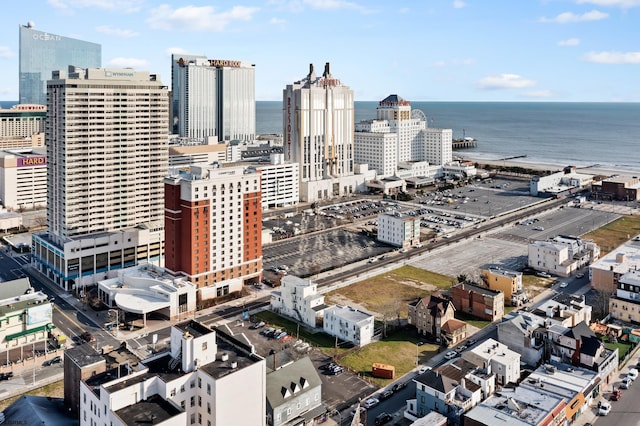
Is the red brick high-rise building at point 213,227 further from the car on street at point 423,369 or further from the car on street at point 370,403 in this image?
the car on street at point 370,403

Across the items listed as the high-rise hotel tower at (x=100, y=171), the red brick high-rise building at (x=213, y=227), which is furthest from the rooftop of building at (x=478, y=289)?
the high-rise hotel tower at (x=100, y=171)

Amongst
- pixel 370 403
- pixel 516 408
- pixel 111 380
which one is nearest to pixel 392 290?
pixel 370 403

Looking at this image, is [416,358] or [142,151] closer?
[416,358]

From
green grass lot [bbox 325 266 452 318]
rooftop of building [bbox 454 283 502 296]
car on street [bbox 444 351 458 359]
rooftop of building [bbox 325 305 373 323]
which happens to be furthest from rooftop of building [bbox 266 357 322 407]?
rooftop of building [bbox 454 283 502 296]

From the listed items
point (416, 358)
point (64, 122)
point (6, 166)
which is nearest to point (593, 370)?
point (416, 358)

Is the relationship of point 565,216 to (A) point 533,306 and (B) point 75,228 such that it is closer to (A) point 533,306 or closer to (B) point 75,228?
(A) point 533,306

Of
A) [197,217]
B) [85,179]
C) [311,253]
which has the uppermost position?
[85,179]

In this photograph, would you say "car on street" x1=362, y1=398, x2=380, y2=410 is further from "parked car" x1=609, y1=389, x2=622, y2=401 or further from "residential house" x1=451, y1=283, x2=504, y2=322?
"residential house" x1=451, y1=283, x2=504, y2=322
